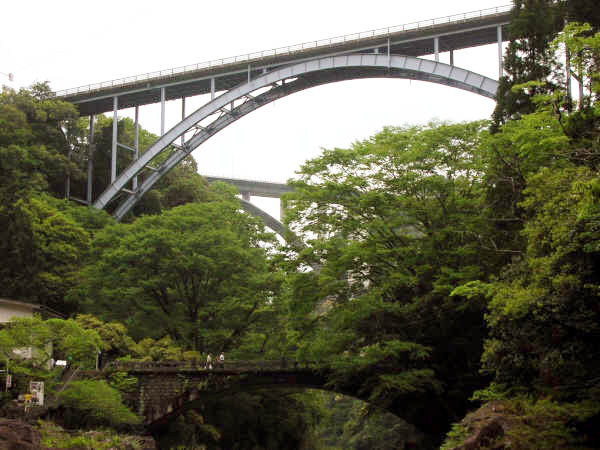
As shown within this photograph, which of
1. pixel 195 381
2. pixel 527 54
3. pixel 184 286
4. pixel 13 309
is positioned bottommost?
pixel 195 381

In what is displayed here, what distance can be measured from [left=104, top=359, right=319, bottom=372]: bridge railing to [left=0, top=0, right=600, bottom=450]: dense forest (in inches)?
34.9

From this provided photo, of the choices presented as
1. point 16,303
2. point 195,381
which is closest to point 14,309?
point 16,303

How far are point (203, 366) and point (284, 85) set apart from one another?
18.1m

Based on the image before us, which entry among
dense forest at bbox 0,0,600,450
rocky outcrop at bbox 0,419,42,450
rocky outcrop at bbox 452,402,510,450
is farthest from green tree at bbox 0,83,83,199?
rocky outcrop at bbox 452,402,510,450

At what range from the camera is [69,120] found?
148 ft

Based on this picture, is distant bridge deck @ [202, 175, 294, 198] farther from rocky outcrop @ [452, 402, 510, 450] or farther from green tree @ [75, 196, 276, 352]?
rocky outcrop @ [452, 402, 510, 450]

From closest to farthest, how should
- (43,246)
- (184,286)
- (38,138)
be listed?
(184,286)
(43,246)
(38,138)

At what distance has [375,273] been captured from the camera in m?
24.6

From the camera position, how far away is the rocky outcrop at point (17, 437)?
56.6 ft

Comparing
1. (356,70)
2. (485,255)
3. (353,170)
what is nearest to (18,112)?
(356,70)

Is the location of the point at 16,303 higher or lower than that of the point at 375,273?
lower

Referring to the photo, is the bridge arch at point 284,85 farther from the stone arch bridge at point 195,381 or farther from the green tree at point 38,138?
the stone arch bridge at point 195,381

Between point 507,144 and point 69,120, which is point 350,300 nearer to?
point 507,144

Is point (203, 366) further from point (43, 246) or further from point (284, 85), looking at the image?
point (284, 85)
